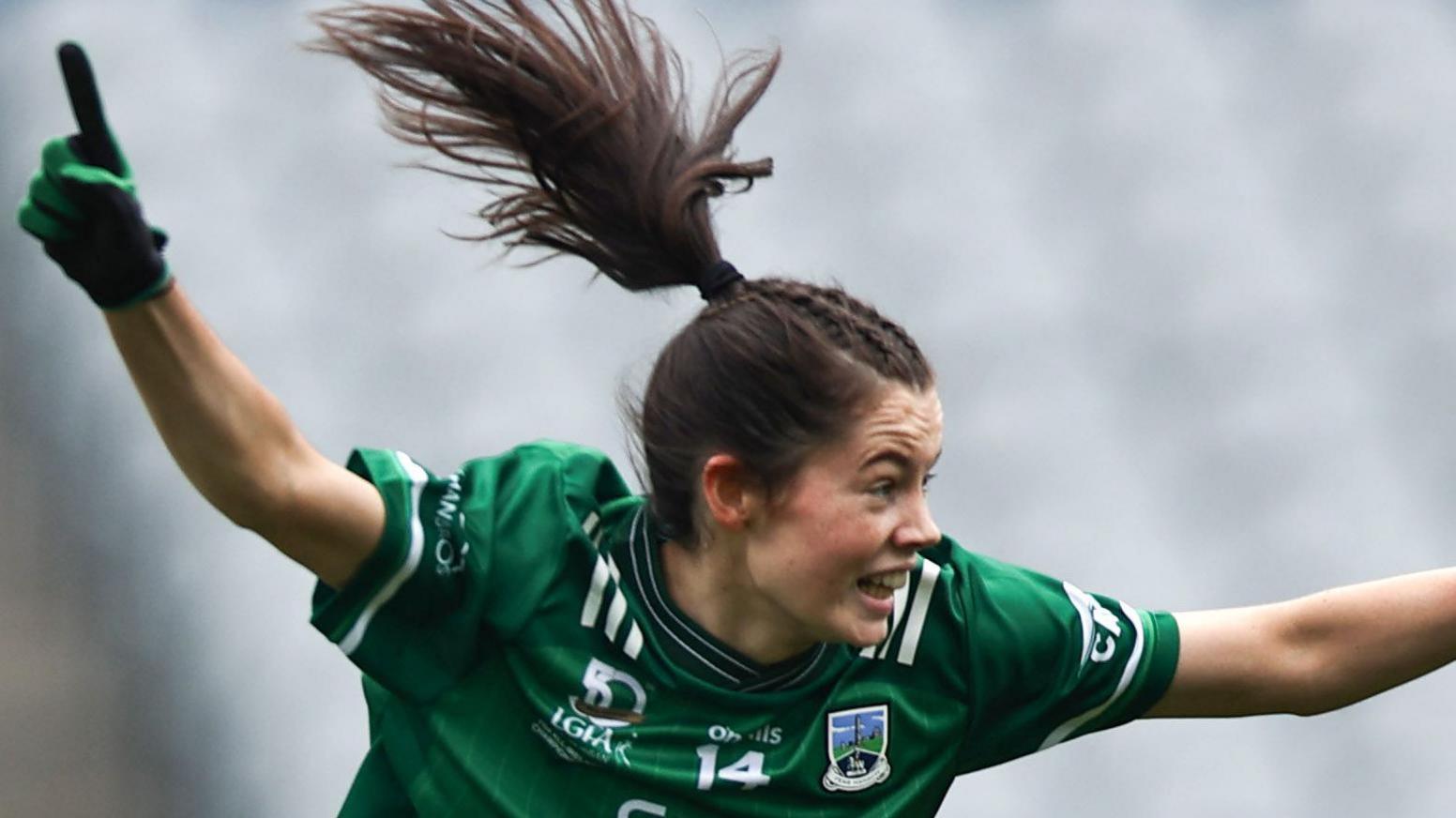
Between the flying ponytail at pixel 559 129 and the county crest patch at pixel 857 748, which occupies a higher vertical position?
the flying ponytail at pixel 559 129

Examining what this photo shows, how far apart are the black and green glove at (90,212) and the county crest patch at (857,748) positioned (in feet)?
2.67

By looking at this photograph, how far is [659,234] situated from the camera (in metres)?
2.27

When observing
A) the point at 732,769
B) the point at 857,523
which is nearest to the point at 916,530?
the point at 857,523

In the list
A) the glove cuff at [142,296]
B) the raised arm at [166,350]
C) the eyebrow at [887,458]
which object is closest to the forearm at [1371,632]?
the eyebrow at [887,458]

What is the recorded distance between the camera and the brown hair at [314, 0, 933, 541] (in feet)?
6.97

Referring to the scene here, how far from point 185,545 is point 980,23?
1647 mm

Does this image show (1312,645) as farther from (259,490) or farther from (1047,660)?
(259,490)

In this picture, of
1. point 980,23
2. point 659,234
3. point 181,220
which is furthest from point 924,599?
point 181,220

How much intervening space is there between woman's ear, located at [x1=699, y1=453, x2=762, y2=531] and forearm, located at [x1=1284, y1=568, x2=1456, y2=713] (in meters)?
0.60

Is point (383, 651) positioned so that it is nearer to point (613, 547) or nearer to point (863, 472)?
point (613, 547)

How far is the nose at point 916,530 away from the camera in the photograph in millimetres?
2049

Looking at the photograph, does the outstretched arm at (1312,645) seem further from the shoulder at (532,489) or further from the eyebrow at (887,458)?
the shoulder at (532,489)

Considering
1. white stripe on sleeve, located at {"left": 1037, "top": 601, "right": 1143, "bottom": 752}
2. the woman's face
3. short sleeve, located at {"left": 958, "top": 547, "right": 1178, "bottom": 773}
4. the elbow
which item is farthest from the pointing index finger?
white stripe on sleeve, located at {"left": 1037, "top": 601, "right": 1143, "bottom": 752}

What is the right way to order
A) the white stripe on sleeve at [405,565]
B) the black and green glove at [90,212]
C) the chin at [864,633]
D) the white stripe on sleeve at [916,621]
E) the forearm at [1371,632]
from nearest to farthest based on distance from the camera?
the black and green glove at [90,212], the white stripe on sleeve at [405,565], the chin at [864,633], the white stripe on sleeve at [916,621], the forearm at [1371,632]
